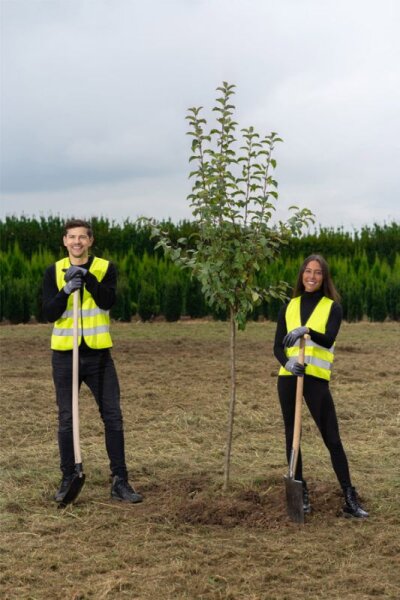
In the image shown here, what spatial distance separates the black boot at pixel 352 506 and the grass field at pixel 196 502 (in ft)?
0.23

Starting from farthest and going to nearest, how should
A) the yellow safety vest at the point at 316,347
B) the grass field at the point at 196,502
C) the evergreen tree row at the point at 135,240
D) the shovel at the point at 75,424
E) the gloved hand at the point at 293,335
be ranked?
the evergreen tree row at the point at 135,240 < the shovel at the point at 75,424 < the yellow safety vest at the point at 316,347 < the gloved hand at the point at 293,335 < the grass field at the point at 196,502

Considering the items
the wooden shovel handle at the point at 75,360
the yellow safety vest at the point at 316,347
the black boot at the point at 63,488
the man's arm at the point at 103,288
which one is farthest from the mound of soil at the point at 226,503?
the man's arm at the point at 103,288

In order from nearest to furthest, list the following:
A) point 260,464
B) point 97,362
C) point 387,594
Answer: point 387,594
point 97,362
point 260,464

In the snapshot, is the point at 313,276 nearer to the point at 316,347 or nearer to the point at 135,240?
the point at 316,347

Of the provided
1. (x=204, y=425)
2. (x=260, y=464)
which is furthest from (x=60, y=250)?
(x=260, y=464)

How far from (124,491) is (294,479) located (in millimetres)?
1330

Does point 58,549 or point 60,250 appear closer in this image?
point 58,549

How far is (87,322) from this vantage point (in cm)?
632

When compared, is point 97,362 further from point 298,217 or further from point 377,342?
point 377,342

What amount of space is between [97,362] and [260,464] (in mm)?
2200

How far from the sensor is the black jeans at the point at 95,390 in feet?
20.8

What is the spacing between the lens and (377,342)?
51.4 feet

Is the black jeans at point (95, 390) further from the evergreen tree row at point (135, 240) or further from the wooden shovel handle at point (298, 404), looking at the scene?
the evergreen tree row at point (135, 240)

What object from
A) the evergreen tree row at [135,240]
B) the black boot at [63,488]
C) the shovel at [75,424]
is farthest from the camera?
the evergreen tree row at [135,240]
